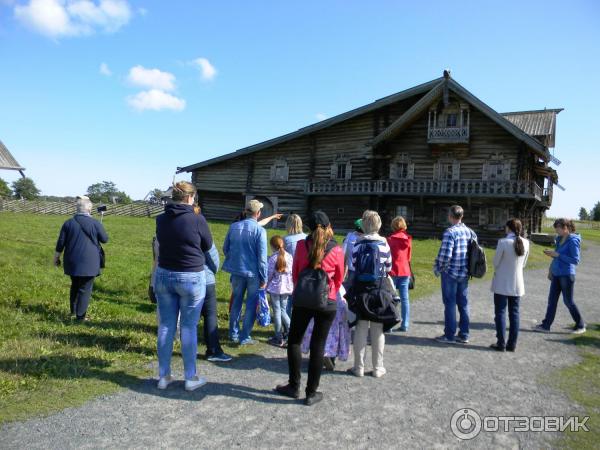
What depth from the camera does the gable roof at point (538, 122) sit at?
28.6 metres

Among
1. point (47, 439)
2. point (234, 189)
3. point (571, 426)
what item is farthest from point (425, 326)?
point (234, 189)

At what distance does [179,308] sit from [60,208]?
3954 centimetres

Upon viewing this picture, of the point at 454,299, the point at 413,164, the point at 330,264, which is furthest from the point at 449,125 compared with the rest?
the point at 330,264

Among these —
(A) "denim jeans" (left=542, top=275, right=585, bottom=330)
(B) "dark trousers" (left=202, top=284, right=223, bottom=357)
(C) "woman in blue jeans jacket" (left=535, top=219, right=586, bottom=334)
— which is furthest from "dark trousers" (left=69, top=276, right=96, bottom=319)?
(A) "denim jeans" (left=542, top=275, right=585, bottom=330)

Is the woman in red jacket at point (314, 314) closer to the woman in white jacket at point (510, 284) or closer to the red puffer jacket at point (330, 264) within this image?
the red puffer jacket at point (330, 264)

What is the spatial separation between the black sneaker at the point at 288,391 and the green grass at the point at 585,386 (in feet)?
7.51

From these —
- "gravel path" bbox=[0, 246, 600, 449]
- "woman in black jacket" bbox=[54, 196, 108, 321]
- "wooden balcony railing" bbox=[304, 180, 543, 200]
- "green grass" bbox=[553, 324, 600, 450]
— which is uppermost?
"wooden balcony railing" bbox=[304, 180, 543, 200]

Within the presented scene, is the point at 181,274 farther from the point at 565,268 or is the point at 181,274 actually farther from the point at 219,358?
the point at 565,268

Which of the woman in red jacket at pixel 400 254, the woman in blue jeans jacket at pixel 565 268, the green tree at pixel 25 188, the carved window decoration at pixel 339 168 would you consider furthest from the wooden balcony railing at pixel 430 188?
the green tree at pixel 25 188

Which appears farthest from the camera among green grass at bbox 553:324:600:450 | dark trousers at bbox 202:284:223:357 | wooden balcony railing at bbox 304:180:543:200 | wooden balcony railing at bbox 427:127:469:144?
wooden balcony railing at bbox 427:127:469:144

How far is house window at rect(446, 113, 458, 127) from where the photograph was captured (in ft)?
83.6

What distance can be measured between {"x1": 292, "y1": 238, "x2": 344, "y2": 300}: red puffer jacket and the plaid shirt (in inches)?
98.8

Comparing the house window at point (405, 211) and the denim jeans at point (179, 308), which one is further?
the house window at point (405, 211)

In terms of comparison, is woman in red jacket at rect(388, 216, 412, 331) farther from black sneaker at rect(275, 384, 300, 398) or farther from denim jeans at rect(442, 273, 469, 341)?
black sneaker at rect(275, 384, 300, 398)
